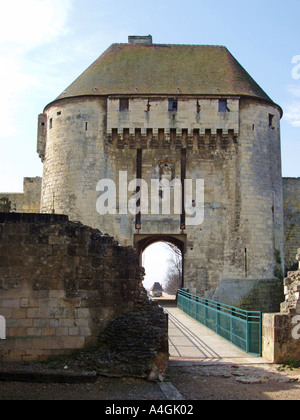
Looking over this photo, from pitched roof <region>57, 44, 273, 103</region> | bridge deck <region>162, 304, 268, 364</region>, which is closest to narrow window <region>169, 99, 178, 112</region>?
pitched roof <region>57, 44, 273, 103</region>

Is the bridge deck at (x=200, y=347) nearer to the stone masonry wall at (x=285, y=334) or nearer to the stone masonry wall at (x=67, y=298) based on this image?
the stone masonry wall at (x=285, y=334)

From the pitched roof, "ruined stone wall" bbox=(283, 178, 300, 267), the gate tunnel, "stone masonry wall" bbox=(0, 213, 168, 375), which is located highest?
the pitched roof

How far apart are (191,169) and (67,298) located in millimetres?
14396

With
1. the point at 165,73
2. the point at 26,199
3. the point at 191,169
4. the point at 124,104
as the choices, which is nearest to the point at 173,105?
the point at 124,104

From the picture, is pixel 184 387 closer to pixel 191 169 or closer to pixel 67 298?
pixel 67 298

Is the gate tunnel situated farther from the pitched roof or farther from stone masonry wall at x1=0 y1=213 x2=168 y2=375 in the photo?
stone masonry wall at x1=0 y1=213 x2=168 y2=375

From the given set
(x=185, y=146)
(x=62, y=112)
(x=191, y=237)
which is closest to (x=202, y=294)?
(x=191, y=237)

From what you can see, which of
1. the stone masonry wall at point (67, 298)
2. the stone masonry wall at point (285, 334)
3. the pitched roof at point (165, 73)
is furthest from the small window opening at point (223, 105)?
the stone masonry wall at point (67, 298)

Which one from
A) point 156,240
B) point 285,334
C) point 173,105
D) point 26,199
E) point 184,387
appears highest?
point 173,105

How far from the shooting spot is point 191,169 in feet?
74.1

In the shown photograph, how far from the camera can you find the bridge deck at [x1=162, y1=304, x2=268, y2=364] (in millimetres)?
10375

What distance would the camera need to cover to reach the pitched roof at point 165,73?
23141 millimetres

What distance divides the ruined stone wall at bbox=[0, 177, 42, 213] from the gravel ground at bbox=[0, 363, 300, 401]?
20.7 meters

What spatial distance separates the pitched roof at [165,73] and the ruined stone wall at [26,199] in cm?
682
